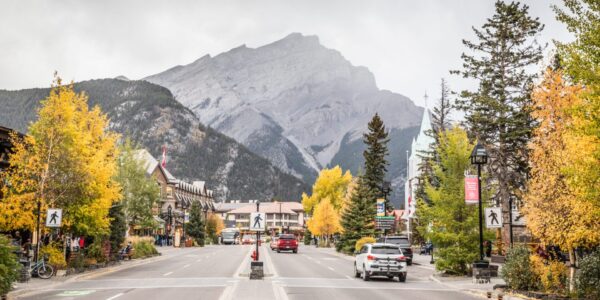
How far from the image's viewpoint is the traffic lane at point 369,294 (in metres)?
17.4

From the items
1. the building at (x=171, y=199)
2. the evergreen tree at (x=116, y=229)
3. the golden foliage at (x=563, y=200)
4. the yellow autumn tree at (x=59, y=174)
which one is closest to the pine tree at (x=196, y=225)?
the building at (x=171, y=199)

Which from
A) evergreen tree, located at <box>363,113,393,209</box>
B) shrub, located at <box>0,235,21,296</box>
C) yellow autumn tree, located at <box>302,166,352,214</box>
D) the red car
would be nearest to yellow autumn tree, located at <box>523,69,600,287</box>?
shrub, located at <box>0,235,21,296</box>

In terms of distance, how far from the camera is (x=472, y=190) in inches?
953

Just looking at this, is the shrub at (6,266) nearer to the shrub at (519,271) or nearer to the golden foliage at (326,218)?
the shrub at (519,271)

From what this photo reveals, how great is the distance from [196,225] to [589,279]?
76.2 metres

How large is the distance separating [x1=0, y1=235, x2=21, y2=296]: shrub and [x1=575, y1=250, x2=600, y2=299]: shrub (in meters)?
16.6

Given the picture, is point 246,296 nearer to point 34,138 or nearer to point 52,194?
point 52,194

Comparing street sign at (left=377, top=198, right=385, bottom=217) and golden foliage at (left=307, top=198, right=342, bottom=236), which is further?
golden foliage at (left=307, top=198, right=342, bottom=236)

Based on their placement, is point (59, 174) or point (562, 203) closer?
point (562, 203)

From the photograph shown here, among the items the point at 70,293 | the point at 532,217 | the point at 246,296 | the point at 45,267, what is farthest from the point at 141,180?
the point at 532,217

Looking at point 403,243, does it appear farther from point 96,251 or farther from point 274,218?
point 274,218

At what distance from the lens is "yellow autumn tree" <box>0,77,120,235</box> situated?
26.4m

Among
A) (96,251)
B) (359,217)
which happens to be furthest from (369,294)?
(359,217)

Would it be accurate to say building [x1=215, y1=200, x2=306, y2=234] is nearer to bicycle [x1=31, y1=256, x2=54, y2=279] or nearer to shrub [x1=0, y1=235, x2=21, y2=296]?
bicycle [x1=31, y1=256, x2=54, y2=279]
